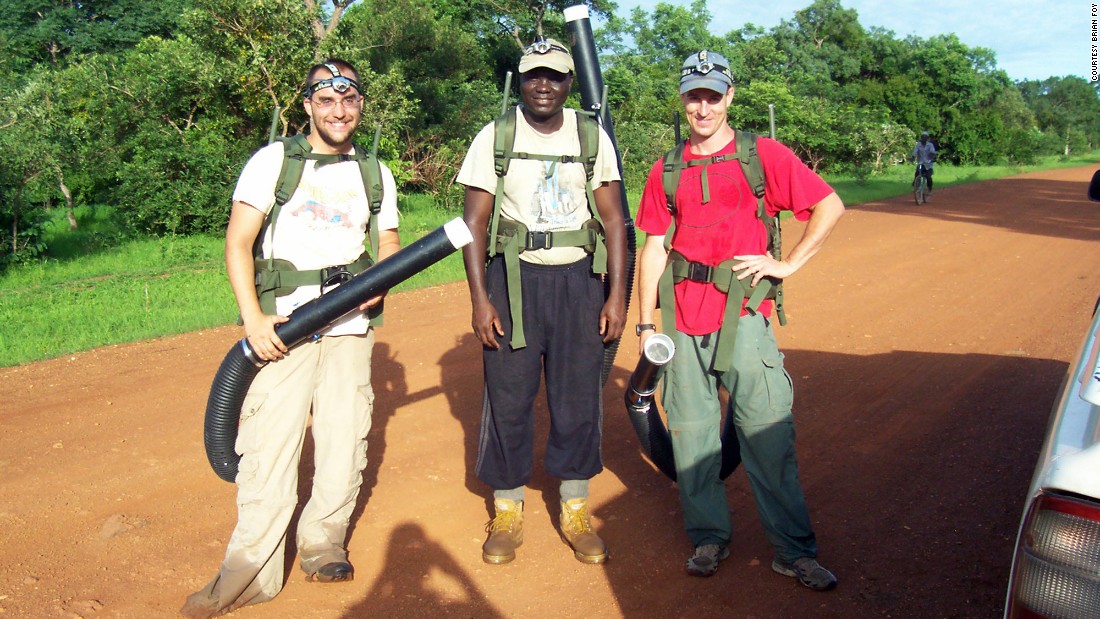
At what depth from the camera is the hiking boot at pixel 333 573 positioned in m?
3.76

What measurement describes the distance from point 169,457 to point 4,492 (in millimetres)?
801

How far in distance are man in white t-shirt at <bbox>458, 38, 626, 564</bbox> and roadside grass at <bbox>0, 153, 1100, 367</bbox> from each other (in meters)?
4.47

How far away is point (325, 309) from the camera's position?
11.5 feet

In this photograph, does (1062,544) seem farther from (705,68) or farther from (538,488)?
(538,488)

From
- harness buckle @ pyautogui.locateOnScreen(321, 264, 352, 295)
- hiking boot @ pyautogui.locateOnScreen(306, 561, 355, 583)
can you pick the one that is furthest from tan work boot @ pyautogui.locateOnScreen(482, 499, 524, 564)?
harness buckle @ pyautogui.locateOnScreen(321, 264, 352, 295)

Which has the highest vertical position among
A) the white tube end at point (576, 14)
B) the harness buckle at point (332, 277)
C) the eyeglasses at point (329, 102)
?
the white tube end at point (576, 14)

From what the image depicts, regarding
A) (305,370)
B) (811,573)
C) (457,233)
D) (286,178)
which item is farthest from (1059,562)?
(286,178)

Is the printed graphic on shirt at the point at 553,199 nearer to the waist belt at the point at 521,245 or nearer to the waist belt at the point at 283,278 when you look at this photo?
the waist belt at the point at 521,245

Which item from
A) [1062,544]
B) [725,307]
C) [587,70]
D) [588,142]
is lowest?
[1062,544]

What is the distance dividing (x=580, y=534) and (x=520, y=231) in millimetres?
1342

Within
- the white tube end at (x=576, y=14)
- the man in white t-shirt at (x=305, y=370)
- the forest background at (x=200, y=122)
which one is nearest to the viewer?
the man in white t-shirt at (x=305, y=370)

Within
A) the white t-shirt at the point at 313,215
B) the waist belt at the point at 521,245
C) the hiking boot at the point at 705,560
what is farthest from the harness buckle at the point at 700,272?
the white t-shirt at the point at 313,215

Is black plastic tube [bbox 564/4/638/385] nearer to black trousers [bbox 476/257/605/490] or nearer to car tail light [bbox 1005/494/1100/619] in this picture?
black trousers [bbox 476/257/605/490]

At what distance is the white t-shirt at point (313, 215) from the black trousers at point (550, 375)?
2.02ft
